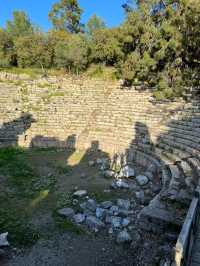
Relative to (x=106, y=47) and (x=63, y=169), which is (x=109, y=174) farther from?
(x=106, y=47)

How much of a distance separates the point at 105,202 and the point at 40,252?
2.47m

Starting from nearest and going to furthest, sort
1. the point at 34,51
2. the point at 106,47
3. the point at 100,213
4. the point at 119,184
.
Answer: the point at 100,213 < the point at 119,184 < the point at 106,47 < the point at 34,51

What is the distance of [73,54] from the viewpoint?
72.1ft

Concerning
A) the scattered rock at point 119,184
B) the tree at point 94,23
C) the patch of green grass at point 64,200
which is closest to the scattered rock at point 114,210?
the patch of green grass at point 64,200

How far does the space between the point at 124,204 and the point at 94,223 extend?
1.25 m

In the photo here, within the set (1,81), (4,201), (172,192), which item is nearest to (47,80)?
(1,81)

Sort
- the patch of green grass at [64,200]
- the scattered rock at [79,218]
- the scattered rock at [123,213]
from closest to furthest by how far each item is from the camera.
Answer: the scattered rock at [79,218] < the scattered rock at [123,213] < the patch of green grass at [64,200]

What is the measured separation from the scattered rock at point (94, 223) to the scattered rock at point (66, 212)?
0.48 meters

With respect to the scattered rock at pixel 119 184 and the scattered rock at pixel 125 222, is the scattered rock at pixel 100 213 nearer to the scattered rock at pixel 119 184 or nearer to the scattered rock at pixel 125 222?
the scattered rock at pixel 125 222

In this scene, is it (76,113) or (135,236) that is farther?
(76,113)

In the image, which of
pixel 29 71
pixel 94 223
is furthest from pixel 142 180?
pixel 29 71

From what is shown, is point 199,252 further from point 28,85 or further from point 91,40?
point 91,40

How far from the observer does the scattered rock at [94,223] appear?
689 centimetres

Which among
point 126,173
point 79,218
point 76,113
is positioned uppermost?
point 76,113
